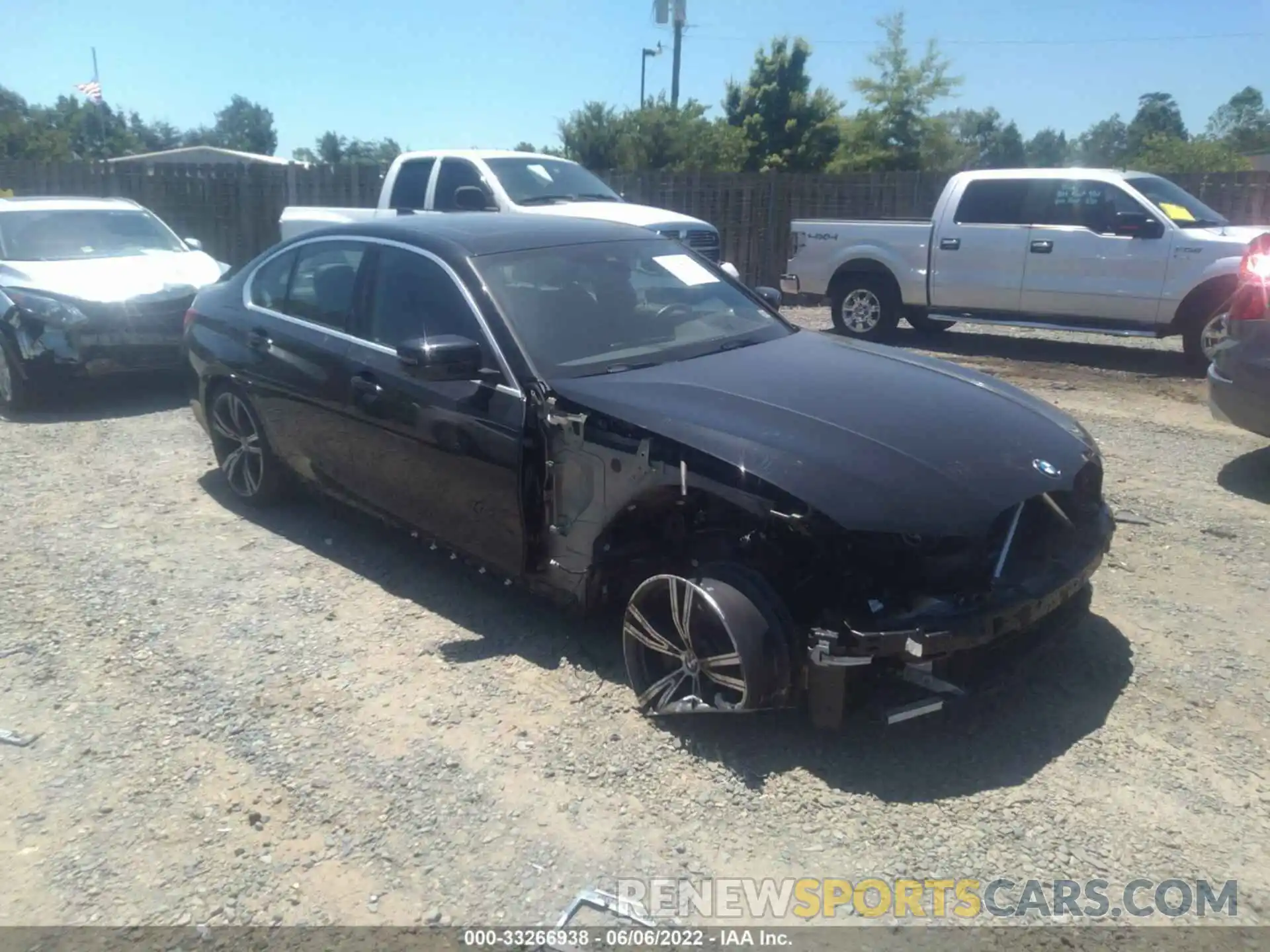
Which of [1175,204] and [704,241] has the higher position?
[1175,204]

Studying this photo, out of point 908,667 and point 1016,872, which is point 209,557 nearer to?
point 908,667

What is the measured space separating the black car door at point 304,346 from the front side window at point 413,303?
0.20 metres

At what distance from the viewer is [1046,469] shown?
378 centimetres

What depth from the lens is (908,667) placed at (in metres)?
3.44

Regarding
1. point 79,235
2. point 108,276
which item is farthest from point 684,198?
point 108,276

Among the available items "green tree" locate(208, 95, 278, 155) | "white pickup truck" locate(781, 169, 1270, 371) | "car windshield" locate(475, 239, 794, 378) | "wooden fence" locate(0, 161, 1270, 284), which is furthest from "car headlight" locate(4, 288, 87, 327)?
"green tree" locate(208, 95, 278, 155)

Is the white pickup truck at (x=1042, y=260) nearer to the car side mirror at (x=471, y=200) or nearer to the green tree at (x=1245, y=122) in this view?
the car side mirror at (x=471, y=200)

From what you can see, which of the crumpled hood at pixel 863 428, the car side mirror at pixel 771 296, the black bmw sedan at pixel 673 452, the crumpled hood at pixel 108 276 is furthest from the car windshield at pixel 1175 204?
the crumpled hood at pixel 108 276

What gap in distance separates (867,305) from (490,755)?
953 cm

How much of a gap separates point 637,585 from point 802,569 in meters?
0.85

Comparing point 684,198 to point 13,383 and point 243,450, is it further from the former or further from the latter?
point 243,450

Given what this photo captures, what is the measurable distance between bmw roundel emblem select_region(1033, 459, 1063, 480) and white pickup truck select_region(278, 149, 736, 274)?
7.26 m

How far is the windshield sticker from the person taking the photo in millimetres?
5184

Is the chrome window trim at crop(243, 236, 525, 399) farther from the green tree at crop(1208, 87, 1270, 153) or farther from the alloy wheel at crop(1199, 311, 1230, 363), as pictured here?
the green tree at crop(1208, 87, 1270, 153)
